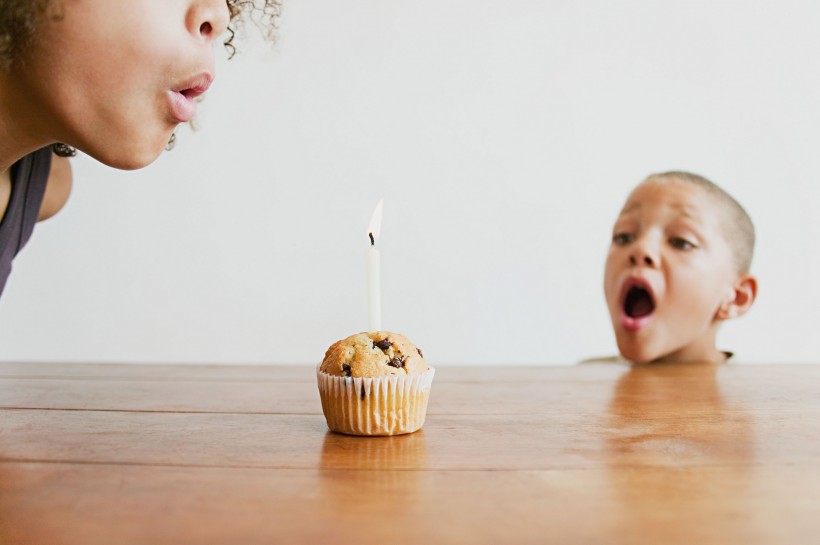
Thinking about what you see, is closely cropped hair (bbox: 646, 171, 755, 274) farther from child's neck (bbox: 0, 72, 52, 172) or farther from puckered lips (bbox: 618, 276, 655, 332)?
child's neck (bbox: 0, 72, 52, 172)

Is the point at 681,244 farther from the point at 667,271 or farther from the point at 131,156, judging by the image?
the point at 131,156

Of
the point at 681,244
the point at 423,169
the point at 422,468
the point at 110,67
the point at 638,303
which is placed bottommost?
the point at 422,468

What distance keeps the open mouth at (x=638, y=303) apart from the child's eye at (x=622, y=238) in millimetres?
98

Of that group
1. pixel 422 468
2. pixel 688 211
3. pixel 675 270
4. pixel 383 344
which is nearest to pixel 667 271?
pixel 675 270

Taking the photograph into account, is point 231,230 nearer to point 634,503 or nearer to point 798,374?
point 798,374

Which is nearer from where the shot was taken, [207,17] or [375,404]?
[375,404]

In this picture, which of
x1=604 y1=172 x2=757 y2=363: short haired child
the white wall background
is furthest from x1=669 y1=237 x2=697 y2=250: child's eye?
the white wall background

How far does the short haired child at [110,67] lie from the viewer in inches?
31.6

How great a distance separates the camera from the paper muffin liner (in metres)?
0.73

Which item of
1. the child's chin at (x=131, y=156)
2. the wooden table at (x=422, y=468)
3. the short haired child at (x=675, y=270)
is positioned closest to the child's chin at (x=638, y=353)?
the short haired child at (x=675, y=270)

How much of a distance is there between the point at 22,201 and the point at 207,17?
1.99 feet

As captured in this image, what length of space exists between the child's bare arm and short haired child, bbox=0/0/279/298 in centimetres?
55

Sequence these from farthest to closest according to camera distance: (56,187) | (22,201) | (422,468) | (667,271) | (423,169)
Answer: (423,169), (667,271), (56,187), (22,201), (422,468)

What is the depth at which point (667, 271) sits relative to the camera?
1.59m
